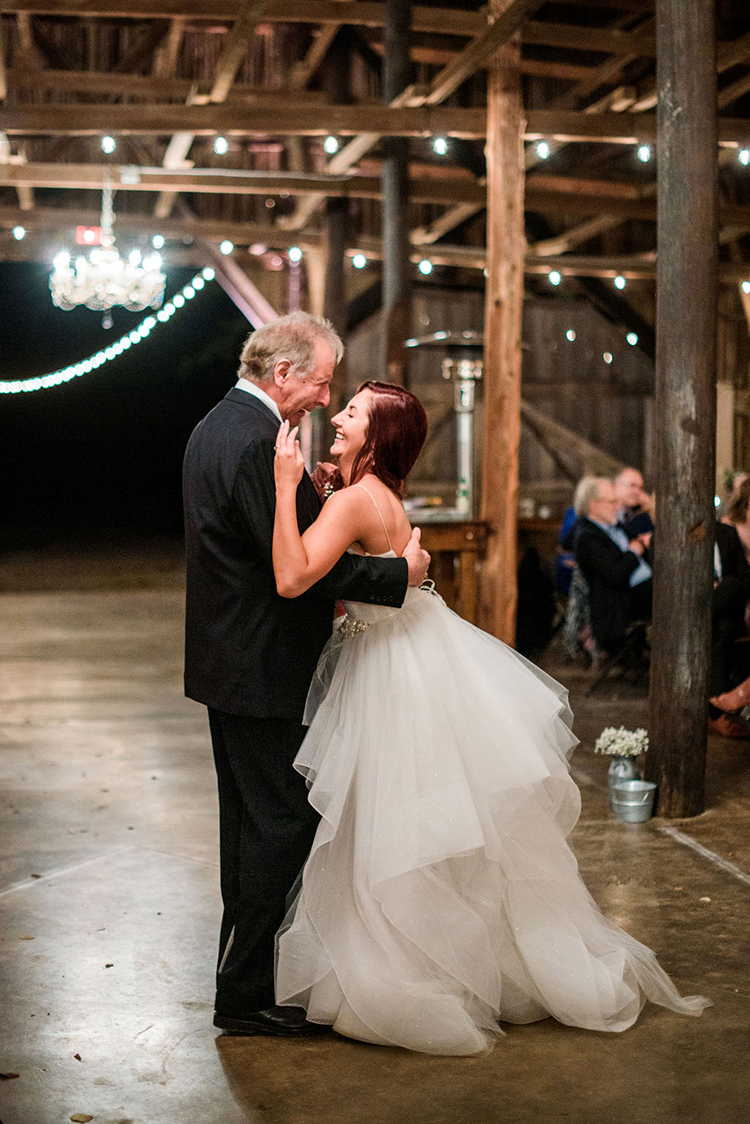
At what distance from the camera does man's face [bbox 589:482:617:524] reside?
698cm

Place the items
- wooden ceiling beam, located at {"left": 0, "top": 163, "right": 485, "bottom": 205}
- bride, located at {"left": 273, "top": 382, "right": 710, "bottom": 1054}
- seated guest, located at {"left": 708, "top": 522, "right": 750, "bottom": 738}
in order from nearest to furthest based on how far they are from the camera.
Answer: bride, located at {"left": 273, "top": 382, "right": 710, "bottom": 1054}
seated guest, located at {"left": 708, "top": 522, "right": 750, "bottom": 738}
wooden ceiling beam, located at {"left": 0, "top": 163, "right": 485, "bottom": 205}

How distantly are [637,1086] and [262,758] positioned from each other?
1036 mm

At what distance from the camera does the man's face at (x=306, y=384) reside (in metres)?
2.82

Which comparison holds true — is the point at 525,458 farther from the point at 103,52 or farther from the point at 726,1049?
the point at 726,1049

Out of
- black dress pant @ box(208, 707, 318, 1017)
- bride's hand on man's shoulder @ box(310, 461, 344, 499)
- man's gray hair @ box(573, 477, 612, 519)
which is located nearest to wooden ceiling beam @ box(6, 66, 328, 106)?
man's gray hair @ box(573, 477, 612, 519)

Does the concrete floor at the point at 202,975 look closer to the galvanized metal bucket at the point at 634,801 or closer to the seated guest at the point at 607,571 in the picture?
the galvanized metal bucket at the point at 634,801

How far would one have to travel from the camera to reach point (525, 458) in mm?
14773

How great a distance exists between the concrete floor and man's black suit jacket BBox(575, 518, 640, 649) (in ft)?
2.41

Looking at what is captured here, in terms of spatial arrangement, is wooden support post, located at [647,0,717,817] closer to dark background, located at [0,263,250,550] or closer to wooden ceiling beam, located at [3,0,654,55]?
wooden ceiling beam, located at [3,0,654,55]

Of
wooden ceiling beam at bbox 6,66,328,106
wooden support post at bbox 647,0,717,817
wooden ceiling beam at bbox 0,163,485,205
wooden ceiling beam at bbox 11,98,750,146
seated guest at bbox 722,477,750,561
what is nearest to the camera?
wooden support post at bbox 647,0,717,817

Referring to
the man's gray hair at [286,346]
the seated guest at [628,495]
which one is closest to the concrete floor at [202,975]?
the man's gray hair at [286,346]

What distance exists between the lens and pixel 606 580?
22.5ft

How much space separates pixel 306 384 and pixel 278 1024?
1.43m

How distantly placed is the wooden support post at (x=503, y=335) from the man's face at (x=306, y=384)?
14.9 feet
